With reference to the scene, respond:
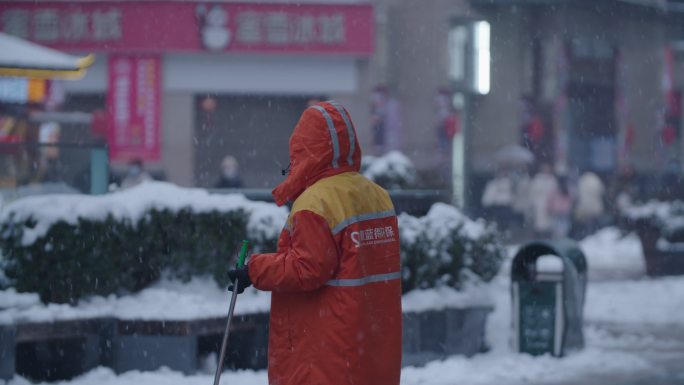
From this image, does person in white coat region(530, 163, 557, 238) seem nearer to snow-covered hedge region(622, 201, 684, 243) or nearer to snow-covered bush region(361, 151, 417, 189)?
snow-covered hedge region(622, 201, 684, 243)

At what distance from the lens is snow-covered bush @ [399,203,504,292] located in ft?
30.8

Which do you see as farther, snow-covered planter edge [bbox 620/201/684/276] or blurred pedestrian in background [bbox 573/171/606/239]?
blurred pedestrian in background [bbox 573/171/606/239]

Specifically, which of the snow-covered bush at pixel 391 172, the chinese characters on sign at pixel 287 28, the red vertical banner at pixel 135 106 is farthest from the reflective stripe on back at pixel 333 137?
the chinese characters on sign at pixel 287 28

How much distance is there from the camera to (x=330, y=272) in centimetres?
453

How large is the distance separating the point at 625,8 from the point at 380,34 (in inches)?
326

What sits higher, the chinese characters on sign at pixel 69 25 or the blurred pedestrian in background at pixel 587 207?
the chinese characters on sign at pixel 69 25

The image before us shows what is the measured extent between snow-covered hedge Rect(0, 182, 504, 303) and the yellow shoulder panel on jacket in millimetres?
4079

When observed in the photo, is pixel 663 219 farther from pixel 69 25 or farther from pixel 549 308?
pixel 69 25

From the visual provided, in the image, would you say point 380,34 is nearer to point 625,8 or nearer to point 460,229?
point 625,8

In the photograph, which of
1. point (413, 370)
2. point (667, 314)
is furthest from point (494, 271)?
point (667, 314)

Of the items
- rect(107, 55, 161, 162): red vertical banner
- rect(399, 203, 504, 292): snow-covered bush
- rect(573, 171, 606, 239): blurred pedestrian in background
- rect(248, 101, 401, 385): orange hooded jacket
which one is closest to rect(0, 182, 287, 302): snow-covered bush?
rect(399, 203, 504, 292): snow-covered bush

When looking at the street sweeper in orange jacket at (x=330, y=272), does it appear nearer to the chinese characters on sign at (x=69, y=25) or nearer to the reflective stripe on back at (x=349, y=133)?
the reflective stripe on back at (x=349, y=133)

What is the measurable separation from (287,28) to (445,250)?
20.0 m

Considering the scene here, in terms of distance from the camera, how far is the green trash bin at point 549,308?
382 inches
